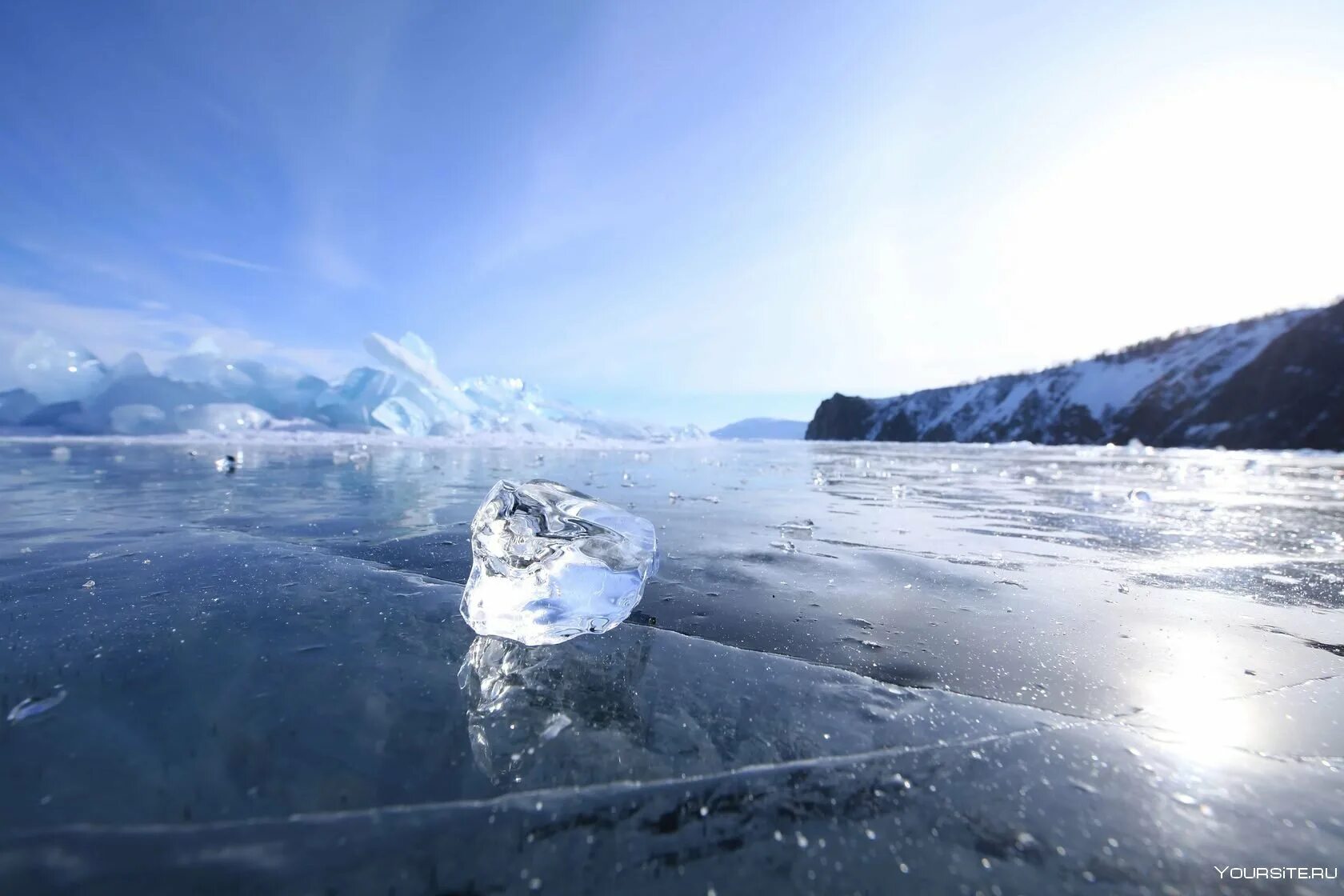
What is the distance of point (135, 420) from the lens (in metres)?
23.0

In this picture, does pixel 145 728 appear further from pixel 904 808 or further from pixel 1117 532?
pixel 1117 532

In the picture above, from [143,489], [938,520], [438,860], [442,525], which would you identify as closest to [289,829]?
[438,860]

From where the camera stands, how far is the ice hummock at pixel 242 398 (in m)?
23.3

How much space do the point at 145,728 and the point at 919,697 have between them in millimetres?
2261

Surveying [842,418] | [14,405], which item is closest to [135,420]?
[14,405]

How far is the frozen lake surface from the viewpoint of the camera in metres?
1.01

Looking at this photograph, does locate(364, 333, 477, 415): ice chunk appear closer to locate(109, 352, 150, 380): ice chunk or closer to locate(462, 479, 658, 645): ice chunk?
locate(109, 352, 150, 380): ice chunk

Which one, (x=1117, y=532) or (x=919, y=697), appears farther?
(x=1117, y=532)

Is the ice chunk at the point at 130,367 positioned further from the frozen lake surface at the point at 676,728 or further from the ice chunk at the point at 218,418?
the frozen lake surface at the point at 676,728

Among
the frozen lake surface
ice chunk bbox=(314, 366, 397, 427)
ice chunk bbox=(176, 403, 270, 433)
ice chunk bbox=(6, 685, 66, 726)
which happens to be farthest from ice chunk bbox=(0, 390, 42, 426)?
ice chunk bbox=(6, 685, 66, 726)

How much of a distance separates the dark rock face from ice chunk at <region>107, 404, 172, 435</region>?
3108 inches

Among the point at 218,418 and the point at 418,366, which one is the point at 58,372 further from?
the point at 418,366

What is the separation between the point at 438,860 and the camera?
0.99 meters

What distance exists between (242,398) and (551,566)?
33486 millimetres
